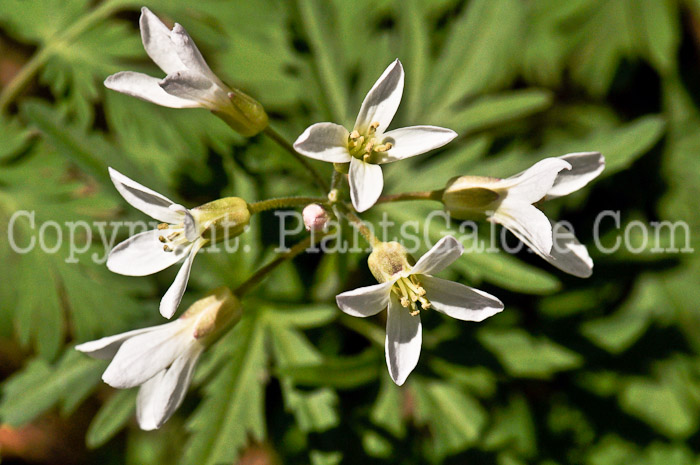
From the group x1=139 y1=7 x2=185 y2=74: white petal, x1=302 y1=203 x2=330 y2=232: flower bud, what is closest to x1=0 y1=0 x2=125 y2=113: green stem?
x1=139 y1=7 x2=185 y2=74: white petal

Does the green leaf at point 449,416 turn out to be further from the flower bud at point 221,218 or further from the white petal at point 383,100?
the white petal at point 383,100

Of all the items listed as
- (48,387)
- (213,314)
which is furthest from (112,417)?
(213,314)

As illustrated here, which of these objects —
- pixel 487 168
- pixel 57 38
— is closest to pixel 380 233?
pixel 487 168

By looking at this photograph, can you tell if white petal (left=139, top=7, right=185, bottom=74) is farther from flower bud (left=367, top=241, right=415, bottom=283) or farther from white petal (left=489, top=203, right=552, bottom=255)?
white petal (left=489, top=203, right=552, bottom=255)

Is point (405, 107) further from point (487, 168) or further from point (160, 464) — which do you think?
point (160, 464)

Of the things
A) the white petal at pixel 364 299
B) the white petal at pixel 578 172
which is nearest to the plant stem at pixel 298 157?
the white petal at pixel 364 299

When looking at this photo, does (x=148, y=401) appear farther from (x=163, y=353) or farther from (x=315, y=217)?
(x=315, y=217)
